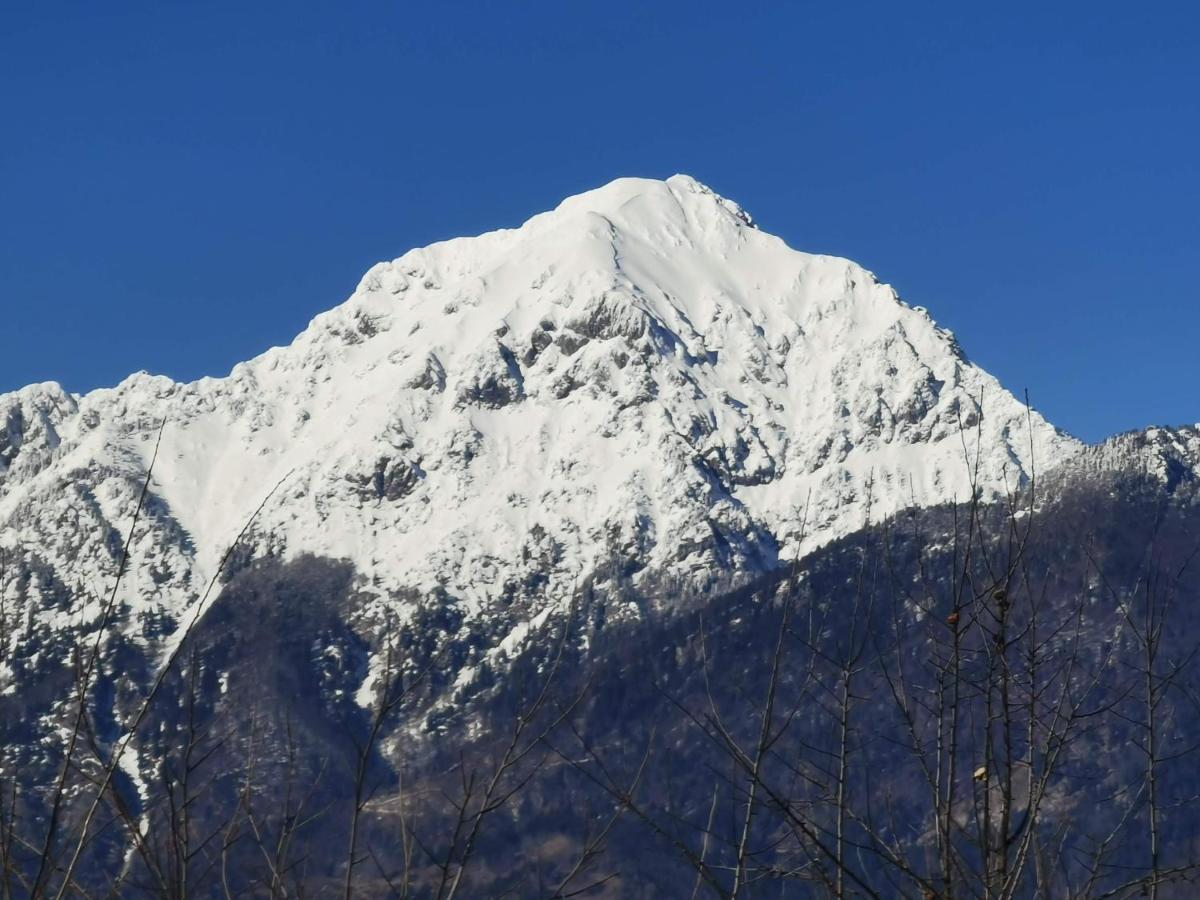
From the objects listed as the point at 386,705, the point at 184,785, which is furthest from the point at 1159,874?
the point at 184,785

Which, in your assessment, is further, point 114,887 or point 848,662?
point 848,662

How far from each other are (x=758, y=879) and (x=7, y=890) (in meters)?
5.27

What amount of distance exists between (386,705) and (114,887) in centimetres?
225

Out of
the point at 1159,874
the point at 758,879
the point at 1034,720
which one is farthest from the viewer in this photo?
the point at 758,879

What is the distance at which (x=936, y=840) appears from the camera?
1149cm

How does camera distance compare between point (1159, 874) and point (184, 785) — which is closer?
point (1159, 874)

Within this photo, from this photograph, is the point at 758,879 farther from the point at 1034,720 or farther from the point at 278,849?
the point at 278,849

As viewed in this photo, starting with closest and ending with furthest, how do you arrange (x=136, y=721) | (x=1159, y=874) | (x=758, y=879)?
(x=136, y=721), (x=1159, y=874), (x=758, y=879)

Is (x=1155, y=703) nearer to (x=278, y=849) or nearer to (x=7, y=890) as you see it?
(x=278, y=849)

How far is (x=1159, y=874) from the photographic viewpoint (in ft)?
35.5

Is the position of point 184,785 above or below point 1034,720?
below

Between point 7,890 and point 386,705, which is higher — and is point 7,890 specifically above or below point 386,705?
below

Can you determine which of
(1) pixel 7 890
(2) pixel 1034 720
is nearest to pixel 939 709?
(2) pixel 1034 720

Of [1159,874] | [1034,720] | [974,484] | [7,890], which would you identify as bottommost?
[7,890]
